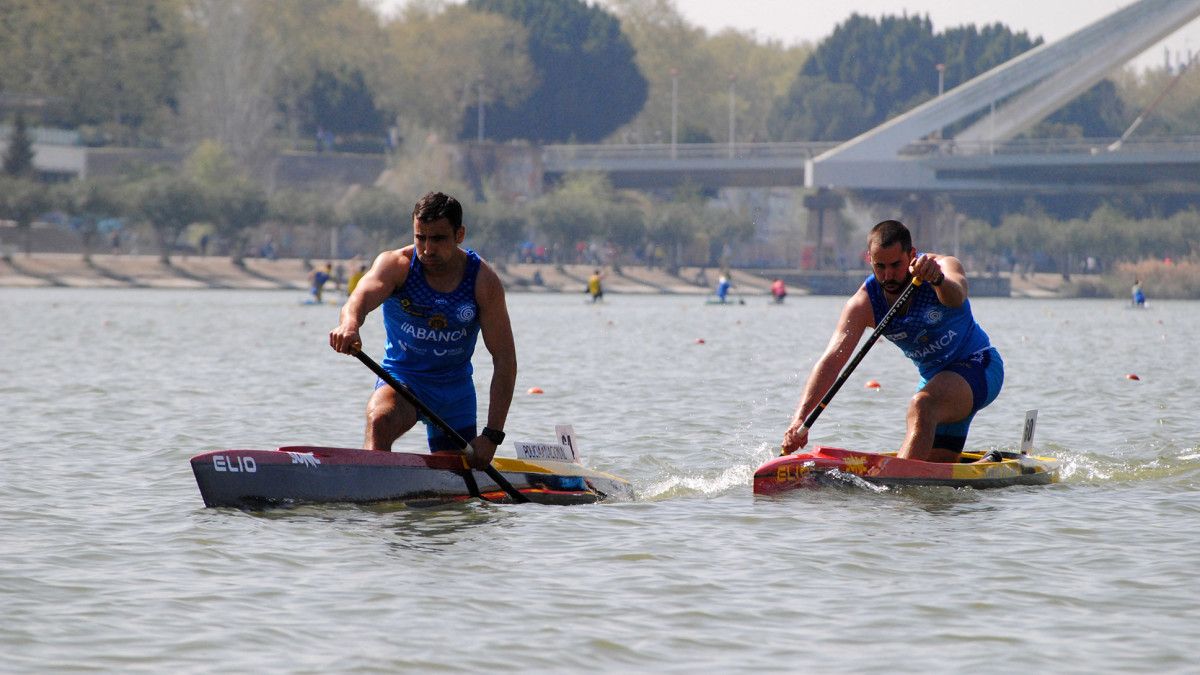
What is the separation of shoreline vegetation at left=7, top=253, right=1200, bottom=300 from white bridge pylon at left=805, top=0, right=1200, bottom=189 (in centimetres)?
696

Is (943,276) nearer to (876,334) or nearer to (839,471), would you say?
(876,334)

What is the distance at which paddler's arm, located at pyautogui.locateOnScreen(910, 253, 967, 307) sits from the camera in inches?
481

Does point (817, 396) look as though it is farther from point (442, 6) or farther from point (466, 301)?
point (442, 6)

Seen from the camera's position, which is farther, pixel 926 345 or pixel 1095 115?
pixel 1095 115

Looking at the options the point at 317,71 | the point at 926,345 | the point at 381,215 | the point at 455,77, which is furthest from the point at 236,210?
the point at 926,345

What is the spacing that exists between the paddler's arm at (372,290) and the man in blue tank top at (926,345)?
10.2ft

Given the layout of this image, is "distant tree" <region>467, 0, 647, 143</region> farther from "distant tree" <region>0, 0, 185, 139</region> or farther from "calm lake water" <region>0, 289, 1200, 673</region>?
"calm lake water" <region>0, 289, 1200, 673</region>

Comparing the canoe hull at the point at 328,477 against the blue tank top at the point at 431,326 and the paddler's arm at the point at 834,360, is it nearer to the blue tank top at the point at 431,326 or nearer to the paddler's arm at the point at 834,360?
the blue tank top at the point at 431,326

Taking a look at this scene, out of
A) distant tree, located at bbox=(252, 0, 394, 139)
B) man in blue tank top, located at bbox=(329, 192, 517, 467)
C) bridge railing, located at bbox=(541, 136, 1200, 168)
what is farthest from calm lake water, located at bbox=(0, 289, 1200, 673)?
distant tree, located at bbox=(252, 0, 394, 139)

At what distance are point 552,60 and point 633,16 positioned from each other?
33.5m

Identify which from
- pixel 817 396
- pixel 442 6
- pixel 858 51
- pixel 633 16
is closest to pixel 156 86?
pixel 442 6

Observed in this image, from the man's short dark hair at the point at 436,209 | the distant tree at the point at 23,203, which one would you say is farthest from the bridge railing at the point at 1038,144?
the man's short dark hair at the point at 436,209

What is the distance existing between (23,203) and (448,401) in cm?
8020

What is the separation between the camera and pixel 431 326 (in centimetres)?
1212
